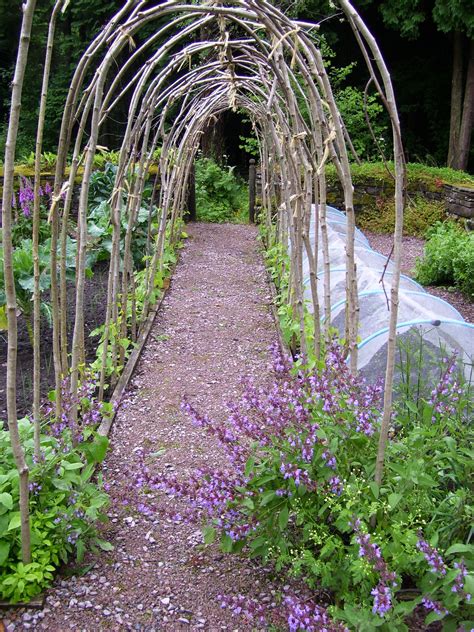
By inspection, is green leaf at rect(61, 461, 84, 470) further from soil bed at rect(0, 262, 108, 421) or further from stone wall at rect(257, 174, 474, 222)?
stone wall at rect(257, 174, 474, 222)

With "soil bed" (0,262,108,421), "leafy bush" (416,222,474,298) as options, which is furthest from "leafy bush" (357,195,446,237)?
"soil bed" (0,262,108,421)

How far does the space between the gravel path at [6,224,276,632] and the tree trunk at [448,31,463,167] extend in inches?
377

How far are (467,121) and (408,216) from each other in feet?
13.9

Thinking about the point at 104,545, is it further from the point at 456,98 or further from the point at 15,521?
the point at 456,98

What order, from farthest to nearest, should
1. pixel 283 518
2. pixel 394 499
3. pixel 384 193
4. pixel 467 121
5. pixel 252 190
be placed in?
pixel 467 121
pixel 384 193
pixel 252 190
pixel 283 518
pixel 394 499

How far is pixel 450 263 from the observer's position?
693cm

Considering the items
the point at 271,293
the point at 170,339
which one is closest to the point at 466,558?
the point at 170,339

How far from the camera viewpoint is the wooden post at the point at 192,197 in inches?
432

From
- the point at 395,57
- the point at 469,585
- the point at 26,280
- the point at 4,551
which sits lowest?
the point at 4,551

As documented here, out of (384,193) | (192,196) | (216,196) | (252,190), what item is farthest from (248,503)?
(216,196)

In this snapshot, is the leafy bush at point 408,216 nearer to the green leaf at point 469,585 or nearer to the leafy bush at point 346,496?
the leafy bush at point 346,496

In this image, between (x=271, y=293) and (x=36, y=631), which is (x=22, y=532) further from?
(x=271, y=293)

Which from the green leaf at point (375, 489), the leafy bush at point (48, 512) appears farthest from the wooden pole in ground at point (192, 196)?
the green leaf at point (375, 489)

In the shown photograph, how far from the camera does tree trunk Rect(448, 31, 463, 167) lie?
1347cm
